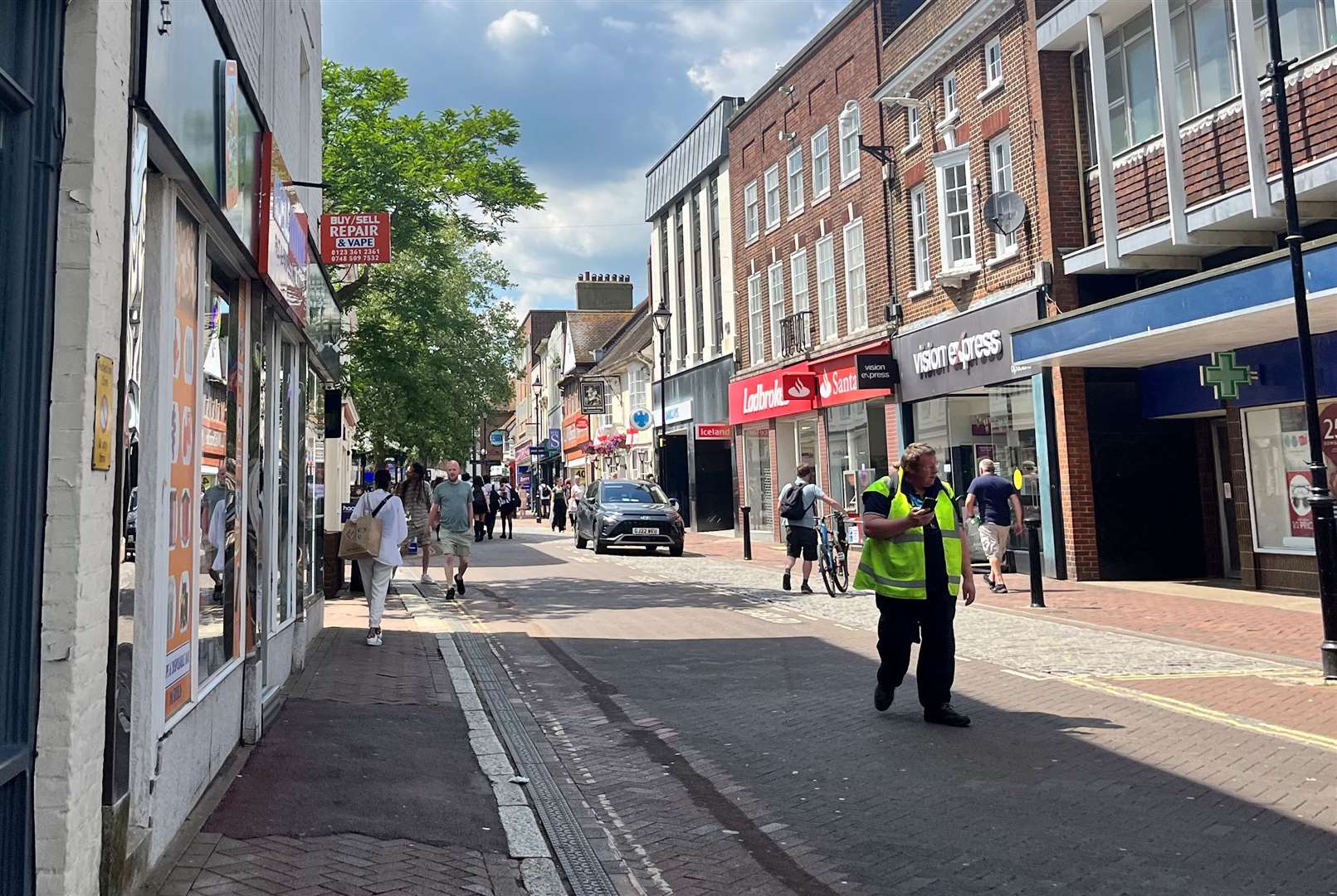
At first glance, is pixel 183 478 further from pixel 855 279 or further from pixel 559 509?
pixel 559 509

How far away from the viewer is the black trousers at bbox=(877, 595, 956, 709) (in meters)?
6.66

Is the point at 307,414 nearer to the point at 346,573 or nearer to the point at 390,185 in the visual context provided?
the point at 390,185

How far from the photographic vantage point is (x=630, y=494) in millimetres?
24656

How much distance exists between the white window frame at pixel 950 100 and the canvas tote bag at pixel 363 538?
45.0ft

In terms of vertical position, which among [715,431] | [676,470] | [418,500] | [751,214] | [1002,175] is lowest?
[418,500]

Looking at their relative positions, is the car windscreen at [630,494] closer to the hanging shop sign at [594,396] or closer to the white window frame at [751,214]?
the white window frame at [751,214]

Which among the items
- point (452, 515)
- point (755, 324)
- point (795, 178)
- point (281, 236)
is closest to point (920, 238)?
point (795, 178)

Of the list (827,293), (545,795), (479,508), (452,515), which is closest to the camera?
(545,795)

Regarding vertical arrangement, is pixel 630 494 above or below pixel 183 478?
above

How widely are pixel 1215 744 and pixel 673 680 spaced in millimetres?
4031

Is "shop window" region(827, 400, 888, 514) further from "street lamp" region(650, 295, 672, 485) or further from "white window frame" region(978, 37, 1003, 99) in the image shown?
"street lamp" region(650, 295, 672, 485)

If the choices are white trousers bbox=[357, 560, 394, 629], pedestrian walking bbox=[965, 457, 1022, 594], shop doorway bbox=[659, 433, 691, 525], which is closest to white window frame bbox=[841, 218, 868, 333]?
pedestrian walking bbox=[965, 457, 1022, 594]

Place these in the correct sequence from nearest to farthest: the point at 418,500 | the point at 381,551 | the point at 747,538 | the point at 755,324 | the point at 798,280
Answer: the point at 381,551 < the point at 418,500 < the point at 747,538 < the point at 798,280 < the point at 755,324

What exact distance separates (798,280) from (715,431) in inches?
259
